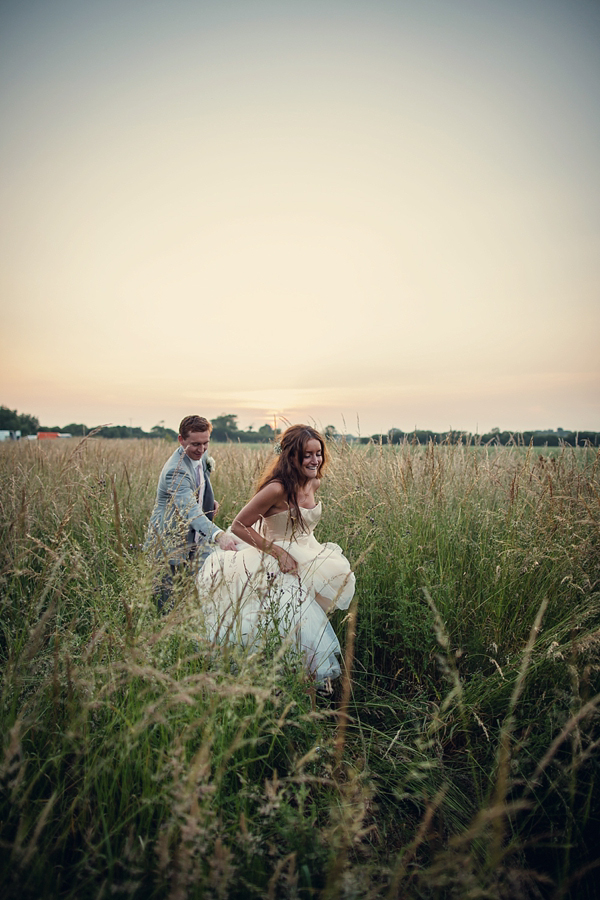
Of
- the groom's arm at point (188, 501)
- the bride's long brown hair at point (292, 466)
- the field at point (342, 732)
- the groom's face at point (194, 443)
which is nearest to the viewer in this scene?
the field at point (342, 732)

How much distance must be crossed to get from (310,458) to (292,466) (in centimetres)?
15

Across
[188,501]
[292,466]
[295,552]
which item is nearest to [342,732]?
[295,552]

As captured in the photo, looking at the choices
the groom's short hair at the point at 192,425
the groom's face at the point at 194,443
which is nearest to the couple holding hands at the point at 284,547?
the groom's face at the point at 194,443

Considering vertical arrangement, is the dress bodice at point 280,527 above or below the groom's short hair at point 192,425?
below

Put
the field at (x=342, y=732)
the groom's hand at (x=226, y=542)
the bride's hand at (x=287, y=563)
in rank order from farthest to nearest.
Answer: the groom's hand at (x=226, y=542) < the bride's hand at (x=287, y=563) < the field at (x=342, y=732)

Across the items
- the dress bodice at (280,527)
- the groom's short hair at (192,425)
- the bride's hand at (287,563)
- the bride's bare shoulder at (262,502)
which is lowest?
the bride's hand at (287,563)

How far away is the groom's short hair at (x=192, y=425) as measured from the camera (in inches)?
169

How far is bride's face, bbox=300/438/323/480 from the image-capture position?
11.2ft

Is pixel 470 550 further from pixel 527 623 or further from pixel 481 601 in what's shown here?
pixel 527 623

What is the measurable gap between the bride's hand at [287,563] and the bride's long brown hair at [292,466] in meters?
0.34

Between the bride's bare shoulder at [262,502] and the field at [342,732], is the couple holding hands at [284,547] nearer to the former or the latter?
the bride's bare shoulder at [262,502]

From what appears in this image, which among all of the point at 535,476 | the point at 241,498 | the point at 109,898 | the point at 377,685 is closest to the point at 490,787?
the point at 377,685

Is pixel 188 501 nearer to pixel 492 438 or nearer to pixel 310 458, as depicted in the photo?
pixel 310 458

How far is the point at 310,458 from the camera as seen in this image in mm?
3432
